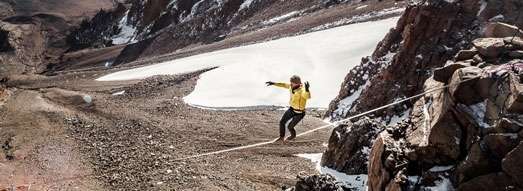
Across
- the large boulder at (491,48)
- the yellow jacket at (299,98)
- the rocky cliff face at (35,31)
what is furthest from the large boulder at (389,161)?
the rocky cliff face at (35,31)

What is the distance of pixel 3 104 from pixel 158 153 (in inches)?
678

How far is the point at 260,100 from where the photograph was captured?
2795cm

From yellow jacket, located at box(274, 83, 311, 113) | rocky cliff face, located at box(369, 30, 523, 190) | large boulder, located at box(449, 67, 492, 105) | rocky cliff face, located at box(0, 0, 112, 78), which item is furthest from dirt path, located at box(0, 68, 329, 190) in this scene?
rocky cliff face, located at box(0, 0, 112, 78)

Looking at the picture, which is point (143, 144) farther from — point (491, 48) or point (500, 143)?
point (500, 143)

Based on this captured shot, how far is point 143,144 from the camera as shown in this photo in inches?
866

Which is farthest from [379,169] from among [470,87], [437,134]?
[470,87]

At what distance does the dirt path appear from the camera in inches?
701

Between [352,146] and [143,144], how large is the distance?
9601mm

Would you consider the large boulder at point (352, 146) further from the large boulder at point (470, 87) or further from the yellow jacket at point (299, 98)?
the large boulder at point (470, 87)

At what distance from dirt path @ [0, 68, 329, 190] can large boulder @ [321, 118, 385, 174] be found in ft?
4.53

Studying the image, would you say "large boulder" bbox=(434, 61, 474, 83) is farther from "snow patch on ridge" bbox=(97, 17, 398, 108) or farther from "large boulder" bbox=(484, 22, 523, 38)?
"snow patch on ridge" bbox=(97, 17, 398, 108)

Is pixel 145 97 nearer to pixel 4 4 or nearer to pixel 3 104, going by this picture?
pixel 3 104

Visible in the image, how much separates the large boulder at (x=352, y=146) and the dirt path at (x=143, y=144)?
138cm

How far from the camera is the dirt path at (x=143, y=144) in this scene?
58.4 ft
